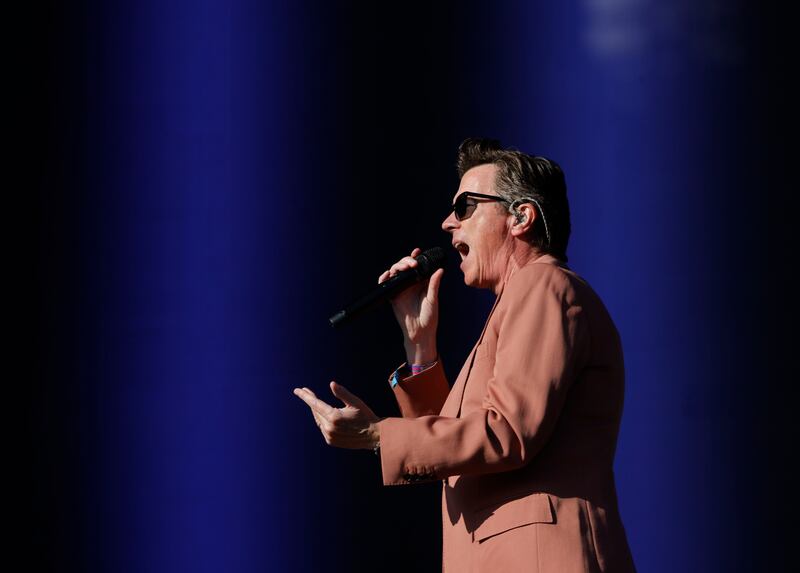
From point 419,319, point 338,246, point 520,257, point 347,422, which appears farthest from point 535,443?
point 338,246

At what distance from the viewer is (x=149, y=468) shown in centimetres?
286

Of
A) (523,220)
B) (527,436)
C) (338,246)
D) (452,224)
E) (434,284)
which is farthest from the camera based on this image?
(338,246)

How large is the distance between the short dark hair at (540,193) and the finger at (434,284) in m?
0.26

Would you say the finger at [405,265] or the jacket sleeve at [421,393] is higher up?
the finger at [405,265]

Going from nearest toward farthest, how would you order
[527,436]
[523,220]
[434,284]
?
[527,436] → [523,220] → [434,284]

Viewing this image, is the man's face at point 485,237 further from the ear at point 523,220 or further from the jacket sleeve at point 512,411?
the jacket sleeve at point 512,411

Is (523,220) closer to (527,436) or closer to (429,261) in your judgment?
(429,261)

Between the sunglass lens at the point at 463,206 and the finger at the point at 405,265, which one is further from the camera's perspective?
the finger at the point at 405,265

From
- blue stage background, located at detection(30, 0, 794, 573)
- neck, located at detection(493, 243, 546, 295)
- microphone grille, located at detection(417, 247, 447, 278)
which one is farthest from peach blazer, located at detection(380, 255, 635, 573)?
blue stage background, located at detection(30, 0, 794, 573)

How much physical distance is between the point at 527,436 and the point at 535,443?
0.02 m

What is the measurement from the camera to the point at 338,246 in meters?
2.99

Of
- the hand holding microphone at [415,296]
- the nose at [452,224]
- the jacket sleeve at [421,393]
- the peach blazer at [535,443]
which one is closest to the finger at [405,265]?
the hand holding microphone at [415,296]

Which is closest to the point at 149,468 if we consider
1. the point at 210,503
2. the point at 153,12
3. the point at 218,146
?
the point at 210,503

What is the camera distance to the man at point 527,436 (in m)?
1.72
